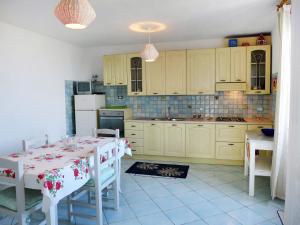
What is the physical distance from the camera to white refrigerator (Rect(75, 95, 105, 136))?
4816 mm

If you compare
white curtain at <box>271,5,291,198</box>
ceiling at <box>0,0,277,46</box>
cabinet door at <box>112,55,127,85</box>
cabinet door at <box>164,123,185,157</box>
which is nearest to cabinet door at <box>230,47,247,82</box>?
ceiling at <box>0,0,277,46</box>

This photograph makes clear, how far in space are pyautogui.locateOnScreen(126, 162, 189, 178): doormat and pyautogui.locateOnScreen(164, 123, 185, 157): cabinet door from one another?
296 millimetres

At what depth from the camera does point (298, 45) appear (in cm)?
186

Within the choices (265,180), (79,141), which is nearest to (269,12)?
(265,180)

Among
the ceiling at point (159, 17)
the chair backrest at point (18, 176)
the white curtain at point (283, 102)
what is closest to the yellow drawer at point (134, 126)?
the ceiling at point (159, 17)

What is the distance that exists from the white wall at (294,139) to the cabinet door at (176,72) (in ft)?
8.59

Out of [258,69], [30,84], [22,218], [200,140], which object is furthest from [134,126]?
[22,218]

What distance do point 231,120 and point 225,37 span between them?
1.58 meters

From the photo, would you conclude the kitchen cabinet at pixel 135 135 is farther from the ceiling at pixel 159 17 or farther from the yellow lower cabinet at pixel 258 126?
the yellow lower cabinet at pixel 258 126

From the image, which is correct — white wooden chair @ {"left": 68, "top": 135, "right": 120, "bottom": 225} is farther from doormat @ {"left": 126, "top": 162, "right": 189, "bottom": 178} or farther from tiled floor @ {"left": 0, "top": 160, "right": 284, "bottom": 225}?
doormat @ {"left": 126, "top": 162, "right": 189, "bottom": 178}

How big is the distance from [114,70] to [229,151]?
2.72m

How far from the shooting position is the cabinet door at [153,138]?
4527 mm

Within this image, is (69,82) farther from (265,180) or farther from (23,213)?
(265,180)

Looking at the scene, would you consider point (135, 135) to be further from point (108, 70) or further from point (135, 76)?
point (108, 70)
